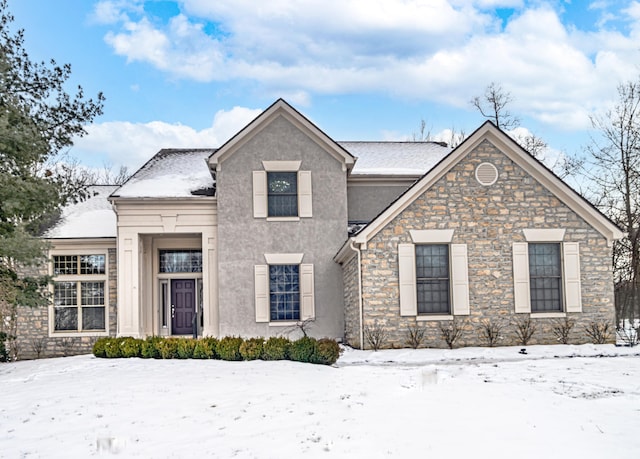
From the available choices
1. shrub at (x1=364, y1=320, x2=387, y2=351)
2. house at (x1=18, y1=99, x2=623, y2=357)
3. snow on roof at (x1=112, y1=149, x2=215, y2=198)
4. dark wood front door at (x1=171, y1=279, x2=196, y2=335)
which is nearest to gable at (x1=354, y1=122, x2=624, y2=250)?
house at (x1=18, y1=99, x2=623, y2=357)

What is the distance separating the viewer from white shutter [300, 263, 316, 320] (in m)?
20.0

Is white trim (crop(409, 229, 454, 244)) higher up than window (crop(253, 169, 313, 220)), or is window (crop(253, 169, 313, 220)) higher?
window (crop(253, 169, 313, 220))

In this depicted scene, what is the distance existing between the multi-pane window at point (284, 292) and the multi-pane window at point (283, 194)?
157 cm

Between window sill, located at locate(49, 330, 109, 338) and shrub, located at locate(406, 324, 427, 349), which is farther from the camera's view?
window sill, located at locate(49, 330, 109, 338)

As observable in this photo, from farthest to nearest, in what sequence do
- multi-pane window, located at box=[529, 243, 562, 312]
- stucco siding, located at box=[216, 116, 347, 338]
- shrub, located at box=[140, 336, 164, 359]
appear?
stucco siding, located at box=[216, 116, 347, 338]
multi-pane window, located at box=[529, 243, 562, 312]
shrub, located at box=[140, 336, 164, 359]

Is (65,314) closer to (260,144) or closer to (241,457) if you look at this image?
(260,144)

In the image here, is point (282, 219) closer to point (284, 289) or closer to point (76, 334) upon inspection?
point (284, 289)

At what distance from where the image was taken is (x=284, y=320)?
19984mm

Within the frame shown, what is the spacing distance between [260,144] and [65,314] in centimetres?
767

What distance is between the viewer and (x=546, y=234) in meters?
18.0

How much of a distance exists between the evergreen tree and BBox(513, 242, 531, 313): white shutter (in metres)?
11.1

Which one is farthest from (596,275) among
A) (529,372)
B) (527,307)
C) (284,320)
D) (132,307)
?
(132,307)

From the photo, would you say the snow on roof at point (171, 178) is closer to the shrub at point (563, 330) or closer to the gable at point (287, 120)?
the gable at point (287, 120)

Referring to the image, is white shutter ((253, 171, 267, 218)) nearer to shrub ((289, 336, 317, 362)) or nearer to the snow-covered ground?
shrub ((289, 336, 317, 362))
